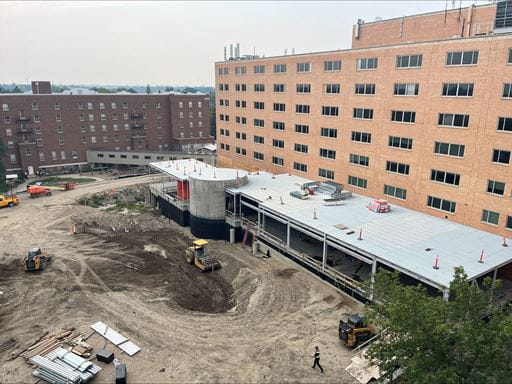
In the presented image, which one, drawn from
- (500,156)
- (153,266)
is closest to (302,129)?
(500,156)

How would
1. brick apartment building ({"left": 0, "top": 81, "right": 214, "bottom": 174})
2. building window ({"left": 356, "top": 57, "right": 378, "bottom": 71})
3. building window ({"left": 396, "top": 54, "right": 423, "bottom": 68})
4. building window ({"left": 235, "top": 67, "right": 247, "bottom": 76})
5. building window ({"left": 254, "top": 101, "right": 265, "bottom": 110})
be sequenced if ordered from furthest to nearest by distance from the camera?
brick apartment building ({"left": 0, "top": 81, "right": 214, "bottom": 174}), building window ({"left": 235, "top": 67, "right": 247, "bottom": 76}), building window ({"left": 254, "top": 101, "right": 265, "bottom": 110}), building window ({"left": 356, "top": 57, "right": 378, "bottom": 71}), building window ({"left": 396, "top": 54, "right": 423, "bottom": 68})

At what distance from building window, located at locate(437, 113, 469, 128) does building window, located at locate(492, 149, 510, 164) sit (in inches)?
135

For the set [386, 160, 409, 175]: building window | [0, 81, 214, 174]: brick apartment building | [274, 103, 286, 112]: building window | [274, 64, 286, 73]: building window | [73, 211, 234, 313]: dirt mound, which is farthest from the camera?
[0, 81, 214, 174]: brick apartment building

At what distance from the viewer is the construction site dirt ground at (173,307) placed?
882 inches

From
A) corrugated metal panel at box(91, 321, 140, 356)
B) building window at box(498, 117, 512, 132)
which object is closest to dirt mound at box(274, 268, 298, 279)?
corrugated metal panel at box(91, 321, 140, 356)

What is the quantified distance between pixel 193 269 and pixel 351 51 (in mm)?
29823

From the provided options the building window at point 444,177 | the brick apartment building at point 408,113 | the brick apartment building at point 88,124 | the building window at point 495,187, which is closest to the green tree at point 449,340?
the building window at point 495,187

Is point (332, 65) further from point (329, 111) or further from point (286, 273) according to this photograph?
point (286, 273)

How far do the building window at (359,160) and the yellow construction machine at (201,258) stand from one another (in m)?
19.6

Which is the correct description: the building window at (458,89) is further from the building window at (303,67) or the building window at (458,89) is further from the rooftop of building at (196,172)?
the rooftop of building at (196,172)

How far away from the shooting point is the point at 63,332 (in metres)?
25.6

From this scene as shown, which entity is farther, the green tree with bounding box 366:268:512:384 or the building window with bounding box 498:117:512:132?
the building window with bounding box 498:117:512:132

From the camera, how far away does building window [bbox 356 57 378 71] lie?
3972 centimetres

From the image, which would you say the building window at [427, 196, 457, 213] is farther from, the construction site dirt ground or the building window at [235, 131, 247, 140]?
the building window at [235, 131, 247, 140]
